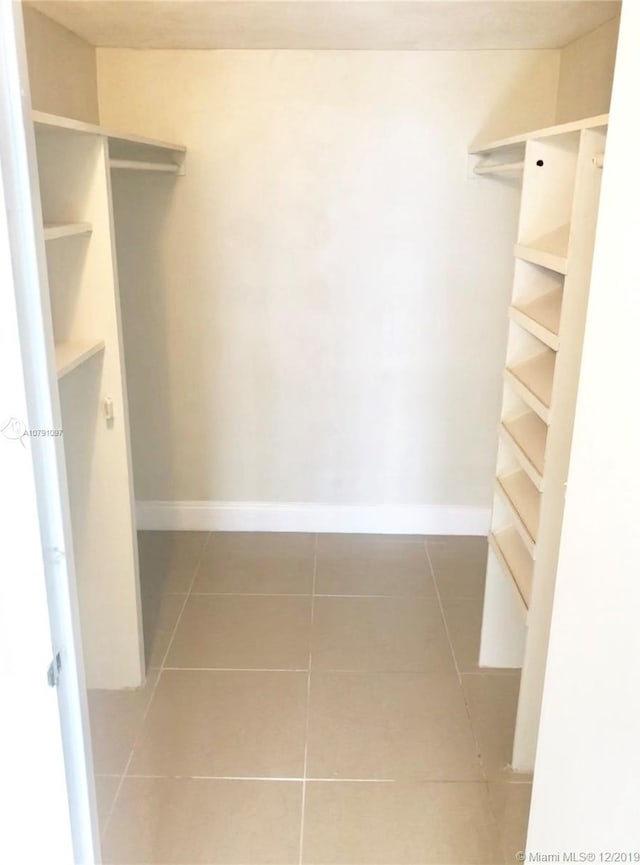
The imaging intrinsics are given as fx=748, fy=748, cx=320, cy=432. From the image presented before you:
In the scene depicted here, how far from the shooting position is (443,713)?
7.64 feet

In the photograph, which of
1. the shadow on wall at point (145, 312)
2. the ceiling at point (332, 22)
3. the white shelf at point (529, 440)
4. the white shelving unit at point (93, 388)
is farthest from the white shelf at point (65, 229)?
the white shelf at point (529, 440)

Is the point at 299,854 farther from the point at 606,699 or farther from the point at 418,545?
the point at 418,545

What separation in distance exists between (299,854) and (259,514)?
1847 millimetres

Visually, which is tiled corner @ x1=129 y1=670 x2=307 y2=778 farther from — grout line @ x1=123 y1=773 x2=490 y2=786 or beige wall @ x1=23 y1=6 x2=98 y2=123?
beige wall @ x1=23 y1=6 x2=98 y2=123

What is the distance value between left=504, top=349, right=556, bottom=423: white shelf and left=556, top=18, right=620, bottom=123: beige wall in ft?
3.15

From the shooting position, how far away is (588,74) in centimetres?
262

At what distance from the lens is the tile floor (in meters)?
1.88

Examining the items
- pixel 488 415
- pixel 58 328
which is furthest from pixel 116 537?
pixel 488 415

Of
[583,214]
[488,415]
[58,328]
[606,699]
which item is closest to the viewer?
[606,699]

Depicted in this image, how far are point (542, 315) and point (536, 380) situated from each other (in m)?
0.18

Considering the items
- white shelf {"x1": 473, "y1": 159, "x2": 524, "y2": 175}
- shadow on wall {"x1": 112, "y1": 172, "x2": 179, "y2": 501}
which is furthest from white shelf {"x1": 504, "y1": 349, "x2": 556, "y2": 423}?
shadow on wall {"x1": 112, "y1": 172, "x2": 179, "y2": 501}

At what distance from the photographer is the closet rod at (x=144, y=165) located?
2.40m

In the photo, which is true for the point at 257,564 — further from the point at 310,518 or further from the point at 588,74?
the point at 588,74

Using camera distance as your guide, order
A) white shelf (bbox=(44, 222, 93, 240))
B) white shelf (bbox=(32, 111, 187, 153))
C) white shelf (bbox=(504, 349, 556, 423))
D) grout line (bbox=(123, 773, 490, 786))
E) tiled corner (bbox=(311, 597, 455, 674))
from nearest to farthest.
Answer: white shelf (bbox=(32, 111, 187, 153)) → white shelf (bbox=(44, 222, 93, 240)) → white shelf (bbox=(504, 349, 556, 423)) → grout line (bbox=(123, 773, 490, 786)) → tiled corner (bbox=(311, 597, 455, 674))
